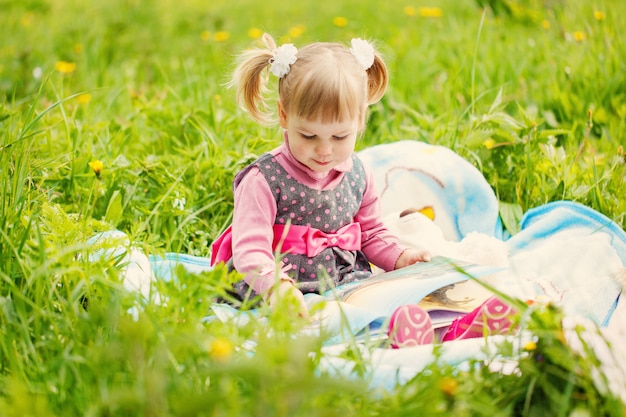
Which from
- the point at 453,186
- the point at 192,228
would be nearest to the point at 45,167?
the point at 192,228

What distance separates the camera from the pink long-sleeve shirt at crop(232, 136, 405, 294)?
1.98 m

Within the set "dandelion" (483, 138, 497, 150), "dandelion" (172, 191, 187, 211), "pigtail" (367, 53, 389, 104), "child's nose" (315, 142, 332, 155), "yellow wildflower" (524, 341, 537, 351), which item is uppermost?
"pigtail" (367, 53, 389, 104)

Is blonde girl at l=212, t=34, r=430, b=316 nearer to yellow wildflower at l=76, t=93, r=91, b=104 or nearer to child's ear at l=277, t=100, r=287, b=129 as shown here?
child's ear at l=277, t=100, r=287, b=129

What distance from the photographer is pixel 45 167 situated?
7.54ft

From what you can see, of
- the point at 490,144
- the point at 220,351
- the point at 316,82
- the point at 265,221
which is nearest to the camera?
the point at 220,351

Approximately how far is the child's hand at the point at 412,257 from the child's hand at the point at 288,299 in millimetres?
437

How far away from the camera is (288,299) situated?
1531mm

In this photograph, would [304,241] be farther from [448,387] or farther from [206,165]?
[448,387]

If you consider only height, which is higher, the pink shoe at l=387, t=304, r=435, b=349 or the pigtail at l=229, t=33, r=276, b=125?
the pigtail at l=229, t=33, r=276, b=125

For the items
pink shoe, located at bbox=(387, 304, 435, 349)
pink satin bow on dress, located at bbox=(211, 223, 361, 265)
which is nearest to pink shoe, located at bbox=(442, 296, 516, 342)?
pink shoe, located at bbox=(387, 304, 435, 349)

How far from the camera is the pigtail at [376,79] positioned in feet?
7.15

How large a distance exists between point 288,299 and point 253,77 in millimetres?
841

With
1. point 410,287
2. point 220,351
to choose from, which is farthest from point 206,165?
point 220,351

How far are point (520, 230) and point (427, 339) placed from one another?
3.18 feet
